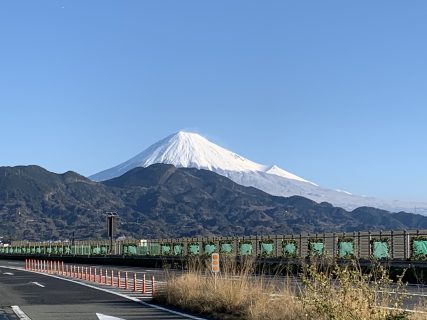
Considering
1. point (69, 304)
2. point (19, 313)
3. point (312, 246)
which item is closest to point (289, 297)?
point (19, 313)

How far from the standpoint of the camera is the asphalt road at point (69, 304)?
1759cm

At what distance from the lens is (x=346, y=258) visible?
33656mm

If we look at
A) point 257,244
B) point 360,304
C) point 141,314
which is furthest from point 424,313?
point 257,244

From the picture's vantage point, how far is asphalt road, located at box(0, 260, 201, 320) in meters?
17.6

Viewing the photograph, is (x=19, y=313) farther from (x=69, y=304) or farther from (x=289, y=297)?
(x=289, y=297)

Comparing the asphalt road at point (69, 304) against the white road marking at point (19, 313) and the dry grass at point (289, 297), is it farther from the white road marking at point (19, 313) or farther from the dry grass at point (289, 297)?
the dry grass at point (289, 297)

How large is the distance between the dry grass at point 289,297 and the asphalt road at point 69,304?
1.00 metres

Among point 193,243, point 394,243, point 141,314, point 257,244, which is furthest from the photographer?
point 193,243

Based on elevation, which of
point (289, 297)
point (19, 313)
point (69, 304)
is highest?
point (289, 297)

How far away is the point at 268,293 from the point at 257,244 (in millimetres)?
29180

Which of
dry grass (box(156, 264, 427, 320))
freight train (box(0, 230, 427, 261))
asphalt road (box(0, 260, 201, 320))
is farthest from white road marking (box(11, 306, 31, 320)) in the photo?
freight train (box(0, 230, 427, 261))

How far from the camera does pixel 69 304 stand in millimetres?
21125

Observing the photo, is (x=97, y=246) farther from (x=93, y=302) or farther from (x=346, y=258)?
(x=93, y=302)

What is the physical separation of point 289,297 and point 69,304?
832cm
